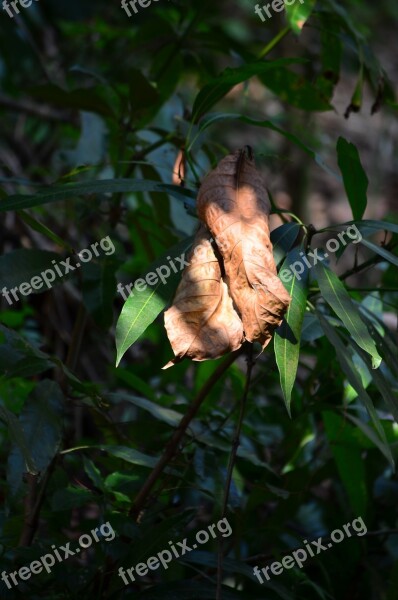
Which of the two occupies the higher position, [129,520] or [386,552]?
[129,520]

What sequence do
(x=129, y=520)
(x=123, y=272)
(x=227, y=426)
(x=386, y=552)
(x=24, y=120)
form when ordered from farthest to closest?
(x=24, y=120)
(x=123, y=272)
(x=386, y=552)
(x=227, y=426)
(x=129, y=520)

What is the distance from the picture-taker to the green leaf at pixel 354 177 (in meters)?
1.14

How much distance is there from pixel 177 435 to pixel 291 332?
0.89 ft

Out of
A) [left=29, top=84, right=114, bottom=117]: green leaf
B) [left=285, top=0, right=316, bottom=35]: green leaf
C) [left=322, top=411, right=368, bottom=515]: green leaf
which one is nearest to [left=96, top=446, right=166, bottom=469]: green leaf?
[left=322, top=411, right=368, bottom=515]: green leaf

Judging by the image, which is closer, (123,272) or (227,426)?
(227,426)

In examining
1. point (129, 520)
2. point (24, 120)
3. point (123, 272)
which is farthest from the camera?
point (24, 120)

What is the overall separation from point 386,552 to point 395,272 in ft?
1.90

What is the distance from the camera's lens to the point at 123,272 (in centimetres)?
241

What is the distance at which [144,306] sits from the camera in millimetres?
966

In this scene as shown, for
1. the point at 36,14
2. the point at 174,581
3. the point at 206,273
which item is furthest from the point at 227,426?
the point at 36,14

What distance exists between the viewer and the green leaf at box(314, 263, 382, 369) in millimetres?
924

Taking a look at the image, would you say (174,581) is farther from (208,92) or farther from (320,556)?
(208,92)

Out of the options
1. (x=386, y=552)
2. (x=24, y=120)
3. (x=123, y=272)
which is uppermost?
(x=24, y=120)
